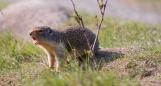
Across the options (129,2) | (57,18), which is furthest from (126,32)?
(129,2)

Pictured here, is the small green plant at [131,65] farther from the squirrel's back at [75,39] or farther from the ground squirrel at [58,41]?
the squirrel's back at [75,39]

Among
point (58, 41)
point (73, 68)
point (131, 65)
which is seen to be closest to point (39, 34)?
point (58, 41)

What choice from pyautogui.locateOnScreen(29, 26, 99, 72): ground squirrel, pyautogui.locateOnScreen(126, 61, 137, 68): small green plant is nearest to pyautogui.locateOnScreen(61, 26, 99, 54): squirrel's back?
pyautogui.locateOnScreen(29, 26, 99, 72): ground squirrel

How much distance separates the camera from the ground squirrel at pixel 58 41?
244 inches

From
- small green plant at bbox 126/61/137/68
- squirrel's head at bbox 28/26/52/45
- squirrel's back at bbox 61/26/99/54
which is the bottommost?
small green plant at bbox 126/61/137/68

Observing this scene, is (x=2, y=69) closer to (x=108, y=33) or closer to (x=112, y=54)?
(x=112, y=54)

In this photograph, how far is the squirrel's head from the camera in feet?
19.9

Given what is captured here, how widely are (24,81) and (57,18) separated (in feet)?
21.8

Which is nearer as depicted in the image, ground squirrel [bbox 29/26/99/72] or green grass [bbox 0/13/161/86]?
green grass [bbox 0/13/161/86]

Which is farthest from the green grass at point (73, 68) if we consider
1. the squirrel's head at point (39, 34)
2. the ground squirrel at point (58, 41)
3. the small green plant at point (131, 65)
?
the squirrel's head at point (39, 34)

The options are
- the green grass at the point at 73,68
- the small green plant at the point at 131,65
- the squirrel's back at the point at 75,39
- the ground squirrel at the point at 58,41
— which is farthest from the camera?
the squirrel's back at the point at 75,39

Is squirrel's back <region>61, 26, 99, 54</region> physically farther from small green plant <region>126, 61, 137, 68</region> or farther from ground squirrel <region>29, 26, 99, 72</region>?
small green plant <region>126, 61, 137, 68</region>

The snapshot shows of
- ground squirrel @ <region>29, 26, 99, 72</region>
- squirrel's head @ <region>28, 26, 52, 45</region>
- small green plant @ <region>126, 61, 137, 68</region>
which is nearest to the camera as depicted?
small green plant @ <region>126, 61, 137, 68</region>

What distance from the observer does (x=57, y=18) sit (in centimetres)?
1239
